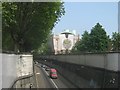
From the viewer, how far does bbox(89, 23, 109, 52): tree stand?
97938mm

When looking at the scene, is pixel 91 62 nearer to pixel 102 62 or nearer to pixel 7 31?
pixel 102 62

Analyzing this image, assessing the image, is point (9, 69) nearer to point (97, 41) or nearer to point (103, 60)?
point (103, 60)

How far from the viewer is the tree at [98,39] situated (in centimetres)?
9794

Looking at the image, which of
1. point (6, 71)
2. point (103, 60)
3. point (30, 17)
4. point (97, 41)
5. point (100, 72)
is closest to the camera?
point (6, 71)

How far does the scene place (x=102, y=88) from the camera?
32344mm

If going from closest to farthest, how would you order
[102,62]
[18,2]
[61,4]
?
[102,62] < [18,2] < [61,4]

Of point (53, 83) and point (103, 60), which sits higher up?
point (103, 60)

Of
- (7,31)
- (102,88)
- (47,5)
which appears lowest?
(102,88)

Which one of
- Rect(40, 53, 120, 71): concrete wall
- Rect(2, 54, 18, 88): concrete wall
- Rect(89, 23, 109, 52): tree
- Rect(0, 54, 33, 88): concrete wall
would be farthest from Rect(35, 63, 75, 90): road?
Rect(89, 23, 109, 52): tree

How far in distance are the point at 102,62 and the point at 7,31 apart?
24750 mm

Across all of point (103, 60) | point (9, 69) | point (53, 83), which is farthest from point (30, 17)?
point (9, 69)

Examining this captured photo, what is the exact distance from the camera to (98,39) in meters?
102

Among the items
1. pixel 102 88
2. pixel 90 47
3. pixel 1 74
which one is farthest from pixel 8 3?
pixel 90 47

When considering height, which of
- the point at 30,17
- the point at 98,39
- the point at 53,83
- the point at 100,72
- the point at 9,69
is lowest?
the point at 53,83
